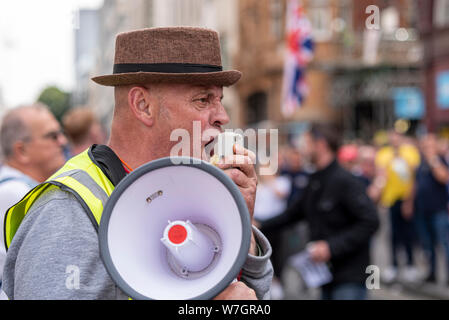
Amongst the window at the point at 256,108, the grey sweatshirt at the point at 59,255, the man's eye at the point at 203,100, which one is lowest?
the window at the point at 256,108

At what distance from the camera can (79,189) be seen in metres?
1.68

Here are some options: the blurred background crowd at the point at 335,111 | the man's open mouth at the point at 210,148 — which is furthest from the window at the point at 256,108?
the man's open mouth at the point at 210,148

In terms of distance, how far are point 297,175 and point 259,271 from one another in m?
8.20

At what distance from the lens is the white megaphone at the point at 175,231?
149 cm

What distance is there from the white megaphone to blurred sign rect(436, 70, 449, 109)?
62.3ft

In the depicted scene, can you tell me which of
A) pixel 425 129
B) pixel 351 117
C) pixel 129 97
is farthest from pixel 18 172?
pixel 351 117

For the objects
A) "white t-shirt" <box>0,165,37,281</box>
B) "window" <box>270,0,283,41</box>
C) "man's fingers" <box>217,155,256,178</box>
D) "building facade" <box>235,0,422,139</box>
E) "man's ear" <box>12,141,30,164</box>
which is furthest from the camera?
"window" <box>270,0,283,41</box>

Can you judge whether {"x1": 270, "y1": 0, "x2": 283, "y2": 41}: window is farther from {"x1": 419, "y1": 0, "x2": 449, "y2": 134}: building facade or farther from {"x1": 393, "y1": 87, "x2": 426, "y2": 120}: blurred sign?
{"x1": 419, "y1": 0, "x2": 449, "y2": 134}: building facade

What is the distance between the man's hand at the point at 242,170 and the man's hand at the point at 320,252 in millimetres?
3268

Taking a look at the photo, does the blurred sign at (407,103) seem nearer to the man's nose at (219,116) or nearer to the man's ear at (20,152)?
the man's ear at (20,152)

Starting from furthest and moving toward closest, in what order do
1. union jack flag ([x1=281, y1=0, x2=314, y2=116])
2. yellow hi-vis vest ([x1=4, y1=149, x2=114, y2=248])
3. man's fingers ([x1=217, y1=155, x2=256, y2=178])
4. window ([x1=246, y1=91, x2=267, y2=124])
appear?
window ([x1=246, y1=91, x2=267, y2=124]), union jack flag ([x1=281, y1=0, x2=314, y2=116]), man's fingers ([x1=217, y1=155, x2=256, y2=178]), yellow hi-vis vest ([x1=4, y1=149, x2=114, y2=248])

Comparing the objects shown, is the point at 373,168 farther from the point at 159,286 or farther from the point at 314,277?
the point at 159,286

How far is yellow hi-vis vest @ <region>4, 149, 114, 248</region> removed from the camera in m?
1.66

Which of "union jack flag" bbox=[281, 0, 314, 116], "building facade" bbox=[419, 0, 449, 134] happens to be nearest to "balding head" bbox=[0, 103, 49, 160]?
"union jack flag" bbox=[281, 0, 314, 116]
